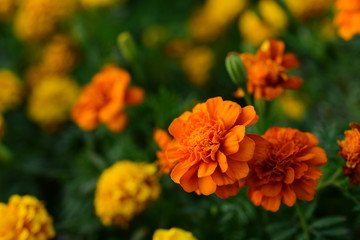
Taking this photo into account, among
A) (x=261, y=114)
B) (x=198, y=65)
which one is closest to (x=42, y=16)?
(x=198, y=65)

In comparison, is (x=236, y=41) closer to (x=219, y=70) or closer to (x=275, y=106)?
(x=219, y=70)

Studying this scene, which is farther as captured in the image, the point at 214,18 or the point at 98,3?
the point at 214,18

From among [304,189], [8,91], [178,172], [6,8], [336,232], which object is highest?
[6,8]

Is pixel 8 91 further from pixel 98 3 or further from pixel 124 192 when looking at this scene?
pixel 124 192

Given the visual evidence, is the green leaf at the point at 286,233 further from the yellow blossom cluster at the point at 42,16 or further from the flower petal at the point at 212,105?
the yellow blossom cluster at the point at 42,16

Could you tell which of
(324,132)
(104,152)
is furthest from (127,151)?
(324,132)
